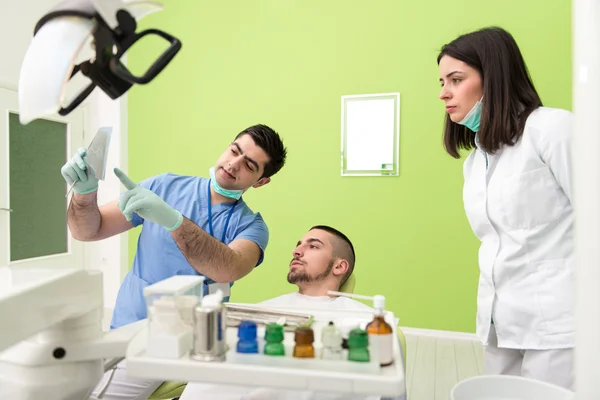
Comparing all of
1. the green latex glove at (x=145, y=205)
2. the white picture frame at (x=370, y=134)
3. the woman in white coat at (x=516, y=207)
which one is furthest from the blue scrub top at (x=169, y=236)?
the white picture frame at (x=370, y=134)

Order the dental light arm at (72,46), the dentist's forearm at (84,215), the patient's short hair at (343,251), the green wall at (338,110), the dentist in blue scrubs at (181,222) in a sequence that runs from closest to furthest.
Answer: the dental light arm at (72,46), the dentist in blue scrubs at (181,222), the dentist's forearm at (84,215), the patient's short hair at (343,251), the green wall at (338,110)

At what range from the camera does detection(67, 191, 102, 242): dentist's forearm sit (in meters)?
1.40

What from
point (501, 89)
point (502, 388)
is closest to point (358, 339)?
point (502, 388)

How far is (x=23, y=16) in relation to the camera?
3172 mm

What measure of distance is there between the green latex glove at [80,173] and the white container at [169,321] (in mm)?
725

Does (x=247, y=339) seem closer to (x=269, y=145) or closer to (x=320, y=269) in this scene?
(x=269, y=145)

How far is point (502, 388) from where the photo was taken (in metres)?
0.81

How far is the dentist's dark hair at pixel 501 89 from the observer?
1240 mm

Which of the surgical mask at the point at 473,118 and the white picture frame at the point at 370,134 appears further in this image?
the white picture frame at the point at 370,134

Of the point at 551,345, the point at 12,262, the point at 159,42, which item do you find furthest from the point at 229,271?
the point at 159,42

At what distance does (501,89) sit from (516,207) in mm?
349

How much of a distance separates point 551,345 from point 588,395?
78cm

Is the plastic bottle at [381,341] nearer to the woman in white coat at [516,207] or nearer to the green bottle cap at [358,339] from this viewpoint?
the green bottle cap at [358,339]

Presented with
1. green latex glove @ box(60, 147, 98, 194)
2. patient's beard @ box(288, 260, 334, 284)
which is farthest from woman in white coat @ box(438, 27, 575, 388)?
green latex glove @ box(60, 147, 98, 194)
